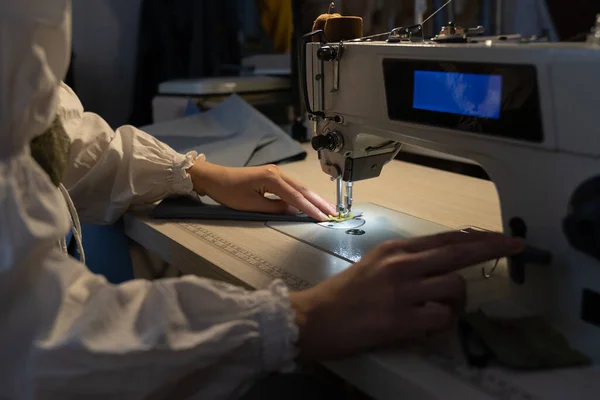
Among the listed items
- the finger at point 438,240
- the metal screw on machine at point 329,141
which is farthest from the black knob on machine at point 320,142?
the finger at point 438,240

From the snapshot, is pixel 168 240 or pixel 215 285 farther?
pixel 168 240

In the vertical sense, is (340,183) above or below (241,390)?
above

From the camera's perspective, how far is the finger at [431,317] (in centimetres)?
59

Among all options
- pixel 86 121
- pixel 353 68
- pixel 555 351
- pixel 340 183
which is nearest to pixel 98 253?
pixel 86 121

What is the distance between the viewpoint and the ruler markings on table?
2.55 feet

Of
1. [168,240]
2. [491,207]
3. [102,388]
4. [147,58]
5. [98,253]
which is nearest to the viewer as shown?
[102,388]

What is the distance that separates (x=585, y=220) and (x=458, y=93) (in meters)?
0.21

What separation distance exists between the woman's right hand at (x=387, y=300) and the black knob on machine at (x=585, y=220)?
0.21 feet

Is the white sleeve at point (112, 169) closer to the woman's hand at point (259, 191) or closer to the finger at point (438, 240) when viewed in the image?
the woman's hand at point (259, 191)

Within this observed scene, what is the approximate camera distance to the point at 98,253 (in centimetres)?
125

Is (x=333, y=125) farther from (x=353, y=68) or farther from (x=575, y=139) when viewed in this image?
(x=575, y=139)

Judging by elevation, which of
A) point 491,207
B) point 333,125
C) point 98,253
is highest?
point 333,125

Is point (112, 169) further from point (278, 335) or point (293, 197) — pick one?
point (278, 335)

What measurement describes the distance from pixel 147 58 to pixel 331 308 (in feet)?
6.54
